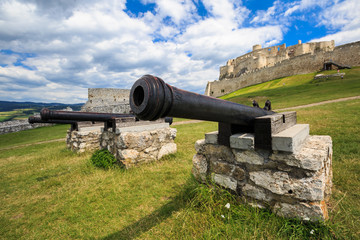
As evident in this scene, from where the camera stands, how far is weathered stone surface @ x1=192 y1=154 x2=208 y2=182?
273cm

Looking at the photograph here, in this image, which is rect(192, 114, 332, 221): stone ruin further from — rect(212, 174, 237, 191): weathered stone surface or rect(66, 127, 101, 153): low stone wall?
rect(66, 127, 101, 153): low stone wall

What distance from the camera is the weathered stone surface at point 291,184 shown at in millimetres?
1747

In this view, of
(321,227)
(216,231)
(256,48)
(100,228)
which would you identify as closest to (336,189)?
(321,227)

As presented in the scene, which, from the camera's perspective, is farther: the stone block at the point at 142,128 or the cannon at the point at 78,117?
the stone block at the point at 142,128

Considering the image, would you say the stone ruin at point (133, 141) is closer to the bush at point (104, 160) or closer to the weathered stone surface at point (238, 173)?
the bush at point (104, 160)

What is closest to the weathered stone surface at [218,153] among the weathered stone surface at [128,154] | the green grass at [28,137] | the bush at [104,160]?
the weathered stone surface at [128,154]

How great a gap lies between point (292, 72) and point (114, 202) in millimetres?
45854

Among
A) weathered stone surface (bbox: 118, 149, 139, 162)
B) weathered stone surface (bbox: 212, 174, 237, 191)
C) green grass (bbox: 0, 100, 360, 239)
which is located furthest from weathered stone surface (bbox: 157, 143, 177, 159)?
weathered stone surface (bbox: 212, 174, 237, 191)

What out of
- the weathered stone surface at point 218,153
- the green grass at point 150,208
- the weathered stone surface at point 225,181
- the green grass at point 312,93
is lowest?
the green grass at point 150,208

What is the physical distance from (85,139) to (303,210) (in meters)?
7.41

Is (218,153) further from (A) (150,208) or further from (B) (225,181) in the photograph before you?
(A) (150,208)

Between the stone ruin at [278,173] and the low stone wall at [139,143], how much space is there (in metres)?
2.74

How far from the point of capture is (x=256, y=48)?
59438mm

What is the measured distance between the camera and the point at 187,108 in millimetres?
1544
